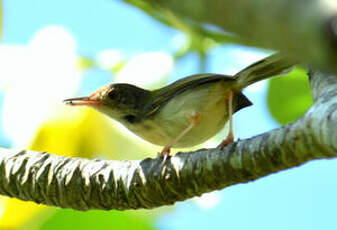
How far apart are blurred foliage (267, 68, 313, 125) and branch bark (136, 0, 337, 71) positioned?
217 centimetres

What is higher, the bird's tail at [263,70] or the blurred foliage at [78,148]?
the bird's tail at [263,70]

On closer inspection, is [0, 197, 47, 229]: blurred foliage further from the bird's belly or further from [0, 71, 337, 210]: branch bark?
the bird's belly

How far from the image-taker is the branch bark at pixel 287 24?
1.45ft

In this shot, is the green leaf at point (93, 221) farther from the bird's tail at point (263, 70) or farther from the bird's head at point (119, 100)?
the bird's head at point (119, 100)

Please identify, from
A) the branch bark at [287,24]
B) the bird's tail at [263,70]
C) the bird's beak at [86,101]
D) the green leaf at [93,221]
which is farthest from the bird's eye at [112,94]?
the branch bark at [287,24]

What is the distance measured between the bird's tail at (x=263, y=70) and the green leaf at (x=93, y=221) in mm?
1087

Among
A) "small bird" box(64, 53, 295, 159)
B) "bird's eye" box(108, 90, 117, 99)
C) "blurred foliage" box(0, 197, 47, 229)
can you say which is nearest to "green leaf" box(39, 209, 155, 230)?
"blurred foliage" box(0, 197, 47, 229)

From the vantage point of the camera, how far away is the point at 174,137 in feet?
10.6

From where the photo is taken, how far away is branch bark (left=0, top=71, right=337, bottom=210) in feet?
4.88

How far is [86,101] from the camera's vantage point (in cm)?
340

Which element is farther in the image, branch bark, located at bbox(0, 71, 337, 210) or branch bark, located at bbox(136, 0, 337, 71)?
branch bark, located at bbox(0, 71, 337, 210)

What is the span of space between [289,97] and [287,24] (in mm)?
2224

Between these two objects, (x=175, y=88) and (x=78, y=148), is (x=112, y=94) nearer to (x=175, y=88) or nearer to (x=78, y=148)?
(x=175, y=88)

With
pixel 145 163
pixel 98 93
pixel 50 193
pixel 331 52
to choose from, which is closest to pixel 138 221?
pixel 145 163
